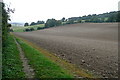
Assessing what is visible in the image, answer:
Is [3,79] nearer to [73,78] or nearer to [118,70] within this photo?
[73,78]

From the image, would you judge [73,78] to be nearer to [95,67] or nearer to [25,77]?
[25,77]

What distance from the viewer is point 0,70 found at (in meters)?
10.5

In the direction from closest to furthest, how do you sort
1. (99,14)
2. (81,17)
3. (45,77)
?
(45,77)
(99,14)
(81,17)

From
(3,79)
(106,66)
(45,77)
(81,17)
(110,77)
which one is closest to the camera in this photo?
(3,79)

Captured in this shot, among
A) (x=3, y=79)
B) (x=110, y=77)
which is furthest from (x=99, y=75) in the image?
(x=3, y=79)

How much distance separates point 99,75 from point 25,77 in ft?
21.5

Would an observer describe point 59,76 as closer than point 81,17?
Yes

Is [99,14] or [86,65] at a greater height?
[99,14]

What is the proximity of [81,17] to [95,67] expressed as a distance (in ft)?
507

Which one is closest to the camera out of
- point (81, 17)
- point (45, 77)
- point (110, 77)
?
point (45, 77)

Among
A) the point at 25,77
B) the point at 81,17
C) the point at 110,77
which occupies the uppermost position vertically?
the point at 81,17

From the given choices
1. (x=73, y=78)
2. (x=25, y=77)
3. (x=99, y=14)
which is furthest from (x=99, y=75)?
(x=99, y=14)

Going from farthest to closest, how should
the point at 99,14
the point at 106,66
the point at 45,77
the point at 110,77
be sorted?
the point at 99,14
the point at 106,66
the point at 110,77
the point at 45,77

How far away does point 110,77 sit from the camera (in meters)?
13.5
